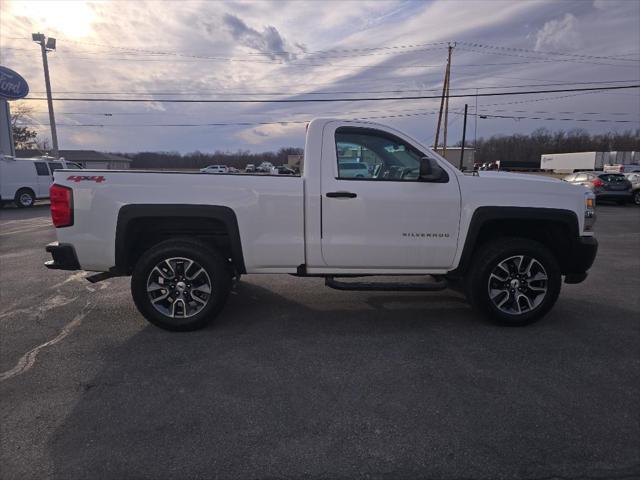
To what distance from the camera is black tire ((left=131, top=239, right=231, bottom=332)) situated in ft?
13.4

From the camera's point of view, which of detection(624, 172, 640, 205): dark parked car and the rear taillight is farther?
detection(624, 172, 640, 205): dark parked car

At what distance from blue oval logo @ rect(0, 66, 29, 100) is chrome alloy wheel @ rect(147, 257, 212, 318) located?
26.8 m

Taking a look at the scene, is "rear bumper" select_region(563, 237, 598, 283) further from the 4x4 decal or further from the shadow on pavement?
the 4x4 decal

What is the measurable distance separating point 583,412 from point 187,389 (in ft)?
9.27

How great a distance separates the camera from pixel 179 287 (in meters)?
4.18

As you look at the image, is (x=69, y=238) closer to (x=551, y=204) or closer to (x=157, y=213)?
(x=157, y=213)

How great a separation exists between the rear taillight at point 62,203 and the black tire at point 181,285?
785mm

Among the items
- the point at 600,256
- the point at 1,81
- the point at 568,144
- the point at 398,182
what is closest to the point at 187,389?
the point at 398,182

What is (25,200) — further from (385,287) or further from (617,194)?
(617,194)

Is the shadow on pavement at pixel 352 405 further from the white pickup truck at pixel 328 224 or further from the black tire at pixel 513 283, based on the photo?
the white pickup truck at pixel 328 224

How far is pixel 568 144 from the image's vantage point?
9838cm

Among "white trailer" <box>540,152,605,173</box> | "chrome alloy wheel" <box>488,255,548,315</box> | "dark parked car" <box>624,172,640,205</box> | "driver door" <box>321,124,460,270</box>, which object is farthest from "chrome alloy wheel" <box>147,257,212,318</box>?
"white trailer" <box>540,152,605,173</box>

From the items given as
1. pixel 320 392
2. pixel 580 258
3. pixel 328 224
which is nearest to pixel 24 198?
pixel 328 224

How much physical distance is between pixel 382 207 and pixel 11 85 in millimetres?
28176
